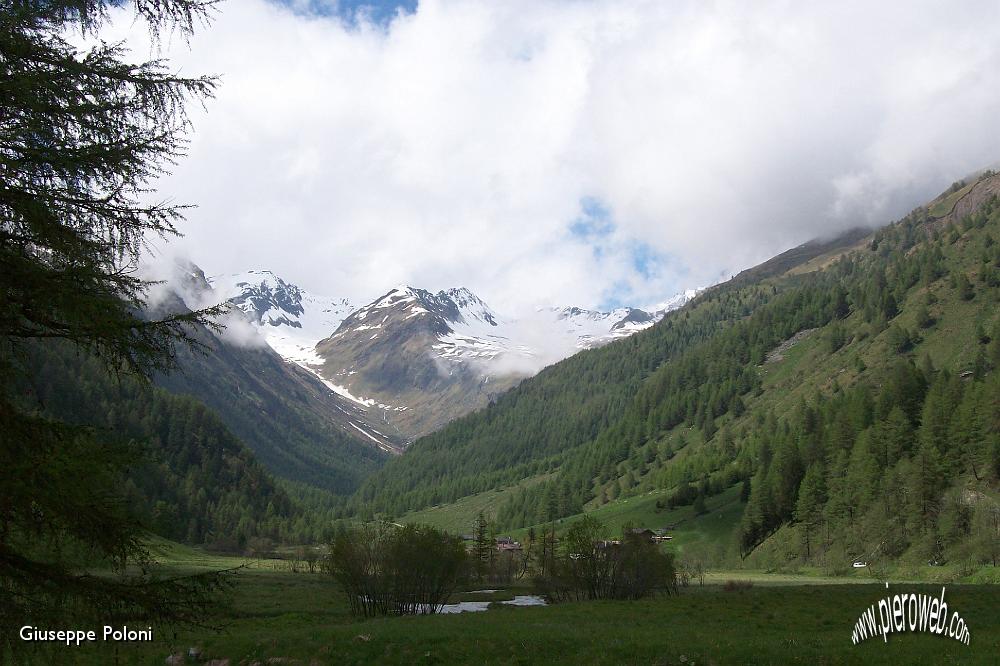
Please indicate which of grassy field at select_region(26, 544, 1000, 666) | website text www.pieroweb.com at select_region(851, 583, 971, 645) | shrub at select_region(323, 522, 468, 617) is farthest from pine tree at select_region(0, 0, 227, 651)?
shrub at select_region(323, 522, 468, 617)

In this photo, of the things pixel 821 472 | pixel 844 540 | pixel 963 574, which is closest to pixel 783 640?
pixel 963 574

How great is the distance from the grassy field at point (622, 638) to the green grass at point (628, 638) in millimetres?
62

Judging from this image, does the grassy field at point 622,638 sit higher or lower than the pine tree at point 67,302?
lower

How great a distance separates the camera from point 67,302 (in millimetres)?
8914

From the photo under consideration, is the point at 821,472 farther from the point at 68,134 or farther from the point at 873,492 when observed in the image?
the point at 68,134

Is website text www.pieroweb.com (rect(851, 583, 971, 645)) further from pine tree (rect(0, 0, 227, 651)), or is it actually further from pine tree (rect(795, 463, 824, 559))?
pine tree (rect(795, 463, 824, 559))

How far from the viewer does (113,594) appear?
366 inches

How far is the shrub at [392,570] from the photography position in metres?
60.5

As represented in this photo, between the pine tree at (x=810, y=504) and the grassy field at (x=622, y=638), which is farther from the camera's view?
the pine tree at (x=810, y=504)

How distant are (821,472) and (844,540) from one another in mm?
19773

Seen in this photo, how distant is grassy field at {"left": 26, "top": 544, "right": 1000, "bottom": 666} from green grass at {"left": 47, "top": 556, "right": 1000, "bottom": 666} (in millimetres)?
62

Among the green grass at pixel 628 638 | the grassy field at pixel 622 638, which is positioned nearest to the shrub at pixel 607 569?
the grassy field at pixel 622 638

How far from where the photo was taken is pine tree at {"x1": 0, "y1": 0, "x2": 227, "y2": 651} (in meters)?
8.78

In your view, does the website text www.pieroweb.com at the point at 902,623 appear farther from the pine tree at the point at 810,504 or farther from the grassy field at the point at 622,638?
the pine tree at the point at 810,504
